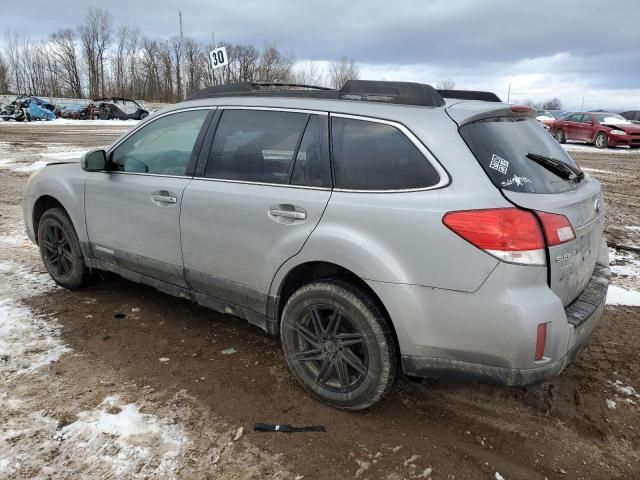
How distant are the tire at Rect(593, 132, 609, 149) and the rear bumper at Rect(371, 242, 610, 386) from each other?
23.0m

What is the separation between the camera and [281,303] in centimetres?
319

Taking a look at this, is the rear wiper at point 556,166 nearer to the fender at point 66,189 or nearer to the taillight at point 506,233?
the taillight at point 506,233

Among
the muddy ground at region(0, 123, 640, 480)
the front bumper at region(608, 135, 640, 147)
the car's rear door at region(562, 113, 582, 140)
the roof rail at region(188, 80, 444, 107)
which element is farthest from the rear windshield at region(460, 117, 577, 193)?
the car's rear door at region(562, 113, 582, 140)

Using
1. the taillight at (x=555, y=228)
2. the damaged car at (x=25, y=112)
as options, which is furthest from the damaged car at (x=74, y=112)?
the taillight at (x=555, y=228)

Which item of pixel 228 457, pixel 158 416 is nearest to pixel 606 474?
pixel 228 457

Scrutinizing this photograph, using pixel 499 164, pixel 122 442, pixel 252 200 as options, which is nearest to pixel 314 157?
pixel 252 200

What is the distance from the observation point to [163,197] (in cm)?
365

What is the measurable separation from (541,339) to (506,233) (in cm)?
52

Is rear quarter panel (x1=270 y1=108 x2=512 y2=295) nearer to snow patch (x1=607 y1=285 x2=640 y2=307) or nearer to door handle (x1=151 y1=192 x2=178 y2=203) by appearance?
door handle (x1=151 y1=192 x2=178 y2=203)

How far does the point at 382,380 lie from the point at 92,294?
314 cm

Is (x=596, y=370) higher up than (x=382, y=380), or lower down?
lower down

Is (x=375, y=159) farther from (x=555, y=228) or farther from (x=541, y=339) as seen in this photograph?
(x=541, y=339)

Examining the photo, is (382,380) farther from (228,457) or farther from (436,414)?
(228,457)

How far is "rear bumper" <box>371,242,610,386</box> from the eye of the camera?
2338 millimetres
